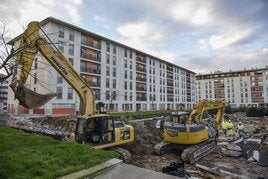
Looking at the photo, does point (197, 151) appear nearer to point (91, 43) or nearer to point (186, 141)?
point (186, 141)

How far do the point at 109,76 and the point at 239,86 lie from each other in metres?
76.1

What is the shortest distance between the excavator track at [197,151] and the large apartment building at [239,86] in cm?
8708

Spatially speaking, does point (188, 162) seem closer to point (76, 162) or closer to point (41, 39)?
point (76, 162)

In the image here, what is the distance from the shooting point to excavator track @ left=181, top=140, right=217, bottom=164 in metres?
13.3

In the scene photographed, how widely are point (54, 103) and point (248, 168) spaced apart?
32999mm

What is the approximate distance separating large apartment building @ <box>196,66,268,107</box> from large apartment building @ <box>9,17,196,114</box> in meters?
36.7

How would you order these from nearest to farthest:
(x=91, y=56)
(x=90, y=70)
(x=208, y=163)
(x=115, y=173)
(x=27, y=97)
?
(x=115, y=173), (x=27, y=97), (x=208, y=163), (x=90, y=70), (x=91, y=56)

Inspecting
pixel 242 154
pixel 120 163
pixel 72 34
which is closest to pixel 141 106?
pixel 72 34

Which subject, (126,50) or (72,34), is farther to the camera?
(126,50)

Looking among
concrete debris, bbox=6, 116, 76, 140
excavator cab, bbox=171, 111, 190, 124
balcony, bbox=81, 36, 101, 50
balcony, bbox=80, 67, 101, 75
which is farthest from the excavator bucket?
balcony, bbox=81, 36, 101, 50

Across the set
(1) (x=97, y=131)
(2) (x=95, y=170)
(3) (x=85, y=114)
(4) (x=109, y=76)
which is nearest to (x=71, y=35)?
(4) (x=109, y=76)

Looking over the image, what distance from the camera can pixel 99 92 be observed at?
1927 inches

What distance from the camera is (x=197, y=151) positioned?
46.0 ft

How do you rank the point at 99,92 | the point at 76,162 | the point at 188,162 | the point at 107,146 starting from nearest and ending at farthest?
the point at 76,162 < the point at 107,146 < the point at 188,162 < the point at 99,92
